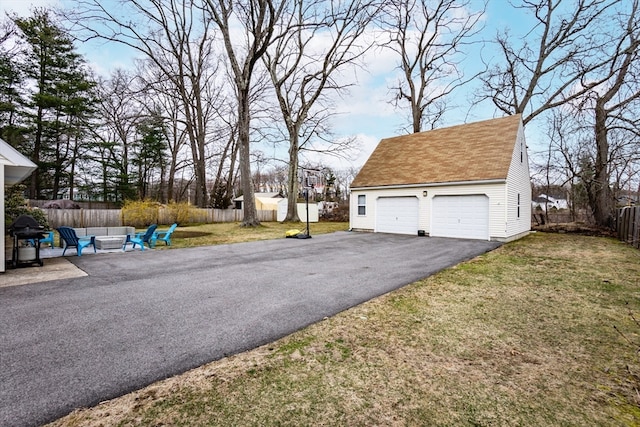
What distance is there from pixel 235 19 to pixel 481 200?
55.7ft

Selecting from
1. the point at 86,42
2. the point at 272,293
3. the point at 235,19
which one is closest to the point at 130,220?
the point at 86,42

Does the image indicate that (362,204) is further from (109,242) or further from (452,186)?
(109,242)

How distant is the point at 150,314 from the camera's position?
Answer: 409 centimetres

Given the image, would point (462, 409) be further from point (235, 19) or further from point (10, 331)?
point (235, 19)

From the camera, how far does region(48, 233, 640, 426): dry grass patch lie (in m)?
2.12

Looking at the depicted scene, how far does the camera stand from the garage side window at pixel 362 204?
16.0 meters

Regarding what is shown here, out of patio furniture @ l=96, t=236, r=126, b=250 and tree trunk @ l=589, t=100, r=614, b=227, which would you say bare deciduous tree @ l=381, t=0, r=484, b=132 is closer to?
tree trunk @ l=589, t=100, r=614, b=227

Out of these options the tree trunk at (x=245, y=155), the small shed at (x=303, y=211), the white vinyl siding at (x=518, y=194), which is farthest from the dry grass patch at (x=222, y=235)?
the small shed at (x=303, y=211)

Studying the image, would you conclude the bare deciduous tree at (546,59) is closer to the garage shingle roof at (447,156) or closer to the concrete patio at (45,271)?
the garage shingle roof at (447,156)

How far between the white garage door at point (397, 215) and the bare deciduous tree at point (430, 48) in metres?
9.53

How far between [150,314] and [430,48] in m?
23.8

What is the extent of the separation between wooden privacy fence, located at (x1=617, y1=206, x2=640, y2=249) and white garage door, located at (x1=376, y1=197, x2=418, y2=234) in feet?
24.5

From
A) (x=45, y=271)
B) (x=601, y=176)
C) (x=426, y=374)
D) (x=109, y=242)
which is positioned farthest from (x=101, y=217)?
(x=601, y=176)

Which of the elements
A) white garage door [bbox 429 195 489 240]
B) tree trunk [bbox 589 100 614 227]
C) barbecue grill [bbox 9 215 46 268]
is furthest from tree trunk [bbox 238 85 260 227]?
tree trunk [bbox 589 100 614 227]
